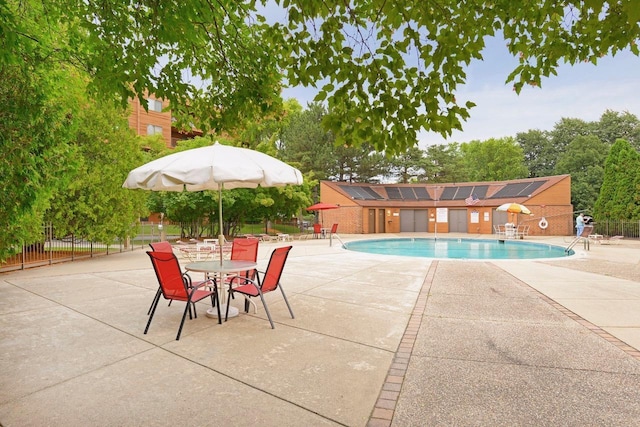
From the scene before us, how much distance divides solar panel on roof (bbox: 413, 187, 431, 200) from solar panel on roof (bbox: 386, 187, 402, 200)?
67.4 inches

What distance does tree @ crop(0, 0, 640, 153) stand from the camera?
10.2 ft

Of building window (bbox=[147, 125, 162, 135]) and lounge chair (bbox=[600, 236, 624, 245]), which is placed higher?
building window (bbox=[147, 125, 162, 135])

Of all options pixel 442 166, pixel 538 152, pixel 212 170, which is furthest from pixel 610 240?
pixel 538 152

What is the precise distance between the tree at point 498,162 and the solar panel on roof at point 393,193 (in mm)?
14473

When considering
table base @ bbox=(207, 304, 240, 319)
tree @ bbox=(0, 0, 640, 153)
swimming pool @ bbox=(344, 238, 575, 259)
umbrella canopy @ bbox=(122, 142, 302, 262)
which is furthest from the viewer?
swimming pool @ bbox=(344, 238, 575, 259)

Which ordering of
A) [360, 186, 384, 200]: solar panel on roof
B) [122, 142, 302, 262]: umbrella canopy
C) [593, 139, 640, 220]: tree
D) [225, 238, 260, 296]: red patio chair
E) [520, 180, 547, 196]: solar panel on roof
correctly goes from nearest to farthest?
[122, 142, 302, 262]: umbrella canopy → [225, 238, 260, 296]: red patio chair → [593, 139, 640, 220]: tree → [520, 180, 547, 196]: solar panel on roof → [360, 186, 384, 200]: solar panel on roof

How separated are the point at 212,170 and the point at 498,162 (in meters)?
46.8

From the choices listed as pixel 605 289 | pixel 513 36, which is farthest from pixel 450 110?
pixel 605 289

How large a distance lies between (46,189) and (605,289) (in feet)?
36.1

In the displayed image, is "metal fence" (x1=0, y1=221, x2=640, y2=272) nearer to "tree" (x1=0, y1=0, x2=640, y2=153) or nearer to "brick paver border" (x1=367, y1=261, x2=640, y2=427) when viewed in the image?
"tree" (x1=0, y1=0, x2=640, y2=153)

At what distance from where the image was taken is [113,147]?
11.8 meters

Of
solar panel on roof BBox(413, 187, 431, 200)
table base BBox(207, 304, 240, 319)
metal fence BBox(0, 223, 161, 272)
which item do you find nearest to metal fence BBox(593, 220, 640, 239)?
solar panel on roof BBox(413, 187, 431, 200)

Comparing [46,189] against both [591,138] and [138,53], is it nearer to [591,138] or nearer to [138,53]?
[138,53]

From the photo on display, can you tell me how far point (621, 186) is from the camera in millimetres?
23125
